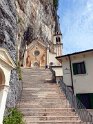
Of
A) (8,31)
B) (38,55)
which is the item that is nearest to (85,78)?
(8,31)

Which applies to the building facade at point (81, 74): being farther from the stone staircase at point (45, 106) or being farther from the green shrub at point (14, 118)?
the green shrub at point (14, 118)

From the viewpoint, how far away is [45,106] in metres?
12.6

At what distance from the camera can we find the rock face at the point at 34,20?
126 ft

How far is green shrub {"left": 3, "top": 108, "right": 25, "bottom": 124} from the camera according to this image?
9.74m

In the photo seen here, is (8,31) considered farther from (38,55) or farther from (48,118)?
(38,55)

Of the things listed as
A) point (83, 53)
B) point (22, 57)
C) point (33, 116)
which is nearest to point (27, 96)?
point (33, 116)

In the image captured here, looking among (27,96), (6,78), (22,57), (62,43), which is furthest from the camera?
(62,43)

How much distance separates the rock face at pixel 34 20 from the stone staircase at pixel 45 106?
71.4 feet

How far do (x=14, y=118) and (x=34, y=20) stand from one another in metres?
37.0

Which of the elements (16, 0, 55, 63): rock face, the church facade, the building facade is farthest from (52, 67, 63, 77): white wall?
the church facade

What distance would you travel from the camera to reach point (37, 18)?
1823 inches

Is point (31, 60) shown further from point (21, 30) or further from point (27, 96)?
point (27, 96)

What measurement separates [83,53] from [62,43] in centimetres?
4190

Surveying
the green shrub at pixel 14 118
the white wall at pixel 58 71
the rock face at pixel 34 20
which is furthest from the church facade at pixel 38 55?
the green shrub at pixel 14 118
